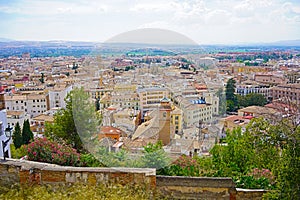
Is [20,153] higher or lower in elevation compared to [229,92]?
lower

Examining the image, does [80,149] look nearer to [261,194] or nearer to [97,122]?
[97,122]

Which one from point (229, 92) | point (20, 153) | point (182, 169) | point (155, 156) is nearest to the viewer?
point (155, 156)

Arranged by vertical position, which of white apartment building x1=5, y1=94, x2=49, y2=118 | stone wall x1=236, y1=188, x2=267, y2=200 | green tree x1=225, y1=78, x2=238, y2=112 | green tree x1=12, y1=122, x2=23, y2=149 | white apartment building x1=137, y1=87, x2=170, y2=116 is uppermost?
white apartment building x1=137, y1=87, x2=170, y2=116

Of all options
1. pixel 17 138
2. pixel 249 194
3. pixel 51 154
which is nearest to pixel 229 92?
pixel 249 194

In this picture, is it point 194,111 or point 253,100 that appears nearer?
point 194,111

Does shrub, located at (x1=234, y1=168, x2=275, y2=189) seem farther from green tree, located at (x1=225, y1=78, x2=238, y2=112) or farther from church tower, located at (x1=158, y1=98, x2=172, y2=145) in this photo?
church tower, located at (x1=158, y1=98, x2=172, y2=145)

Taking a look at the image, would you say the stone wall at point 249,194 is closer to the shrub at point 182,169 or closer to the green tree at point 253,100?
the shrub at point 182,169

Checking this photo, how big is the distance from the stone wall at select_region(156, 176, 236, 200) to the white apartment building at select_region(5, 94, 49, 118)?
74.4 feet

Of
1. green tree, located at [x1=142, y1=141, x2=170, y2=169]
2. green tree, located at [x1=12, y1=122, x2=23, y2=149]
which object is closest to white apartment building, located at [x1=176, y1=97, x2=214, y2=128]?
green tree, located at [x1=142, y1=141, x2=170, y2=169]

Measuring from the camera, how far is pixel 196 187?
3.14 metres

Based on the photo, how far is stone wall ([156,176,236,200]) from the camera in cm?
311

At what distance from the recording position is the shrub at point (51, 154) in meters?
3.88

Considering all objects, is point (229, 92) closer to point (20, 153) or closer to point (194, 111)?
point (194, 111)

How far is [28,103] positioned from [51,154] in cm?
2222
